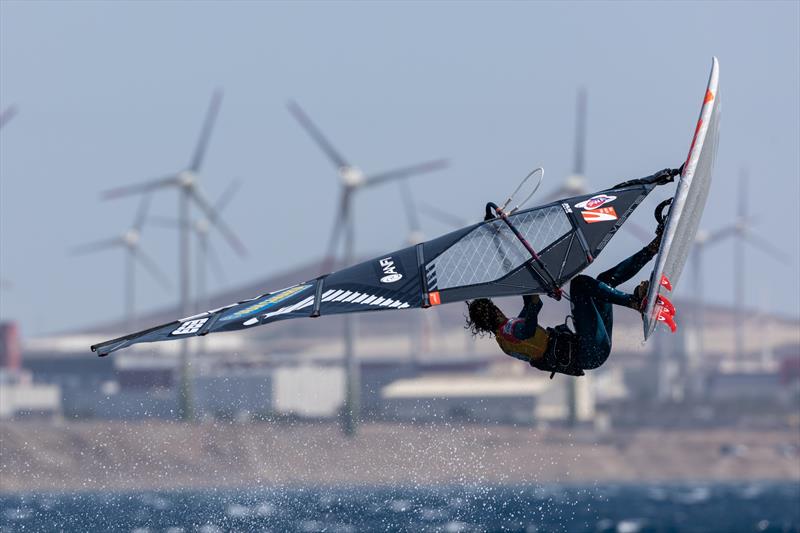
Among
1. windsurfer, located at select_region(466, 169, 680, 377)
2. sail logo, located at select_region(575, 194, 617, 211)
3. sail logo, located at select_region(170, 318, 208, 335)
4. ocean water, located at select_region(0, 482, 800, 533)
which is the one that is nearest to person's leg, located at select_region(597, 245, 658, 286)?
windsurfer, located at select_region(466, 169, 680, 377)

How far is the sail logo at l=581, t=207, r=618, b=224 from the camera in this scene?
21.0m

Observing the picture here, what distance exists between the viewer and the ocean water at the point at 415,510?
32.2 metres

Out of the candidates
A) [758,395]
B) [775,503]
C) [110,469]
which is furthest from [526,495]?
[110,469]

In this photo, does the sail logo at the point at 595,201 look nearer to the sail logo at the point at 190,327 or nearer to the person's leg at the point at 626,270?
the person's leg at the point at 626,270

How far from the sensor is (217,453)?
140ft

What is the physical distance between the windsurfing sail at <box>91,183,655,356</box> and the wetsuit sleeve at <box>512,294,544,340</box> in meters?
0.71

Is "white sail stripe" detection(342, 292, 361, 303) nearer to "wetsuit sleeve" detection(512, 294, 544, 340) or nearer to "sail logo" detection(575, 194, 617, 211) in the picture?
"wetsuit sleeve" detection(512, 294, 544, 340)

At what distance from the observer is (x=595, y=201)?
2120cm

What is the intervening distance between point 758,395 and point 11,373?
2158 inches

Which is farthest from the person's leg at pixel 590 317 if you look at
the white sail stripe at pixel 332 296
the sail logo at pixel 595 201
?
the white sail stripe at pixel 332 296

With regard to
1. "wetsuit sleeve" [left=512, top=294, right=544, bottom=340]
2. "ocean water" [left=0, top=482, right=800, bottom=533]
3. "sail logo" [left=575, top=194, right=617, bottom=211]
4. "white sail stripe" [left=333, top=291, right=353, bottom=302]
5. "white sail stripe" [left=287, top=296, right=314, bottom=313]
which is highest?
"sail logo" [left=575, top=194, right=617, bottom=211]

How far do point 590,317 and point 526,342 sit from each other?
2.77 ft

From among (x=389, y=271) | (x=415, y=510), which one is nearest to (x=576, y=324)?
(x=389, y=271)

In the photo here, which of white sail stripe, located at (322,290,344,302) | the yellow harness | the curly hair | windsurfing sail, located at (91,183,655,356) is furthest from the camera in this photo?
the curly hair
